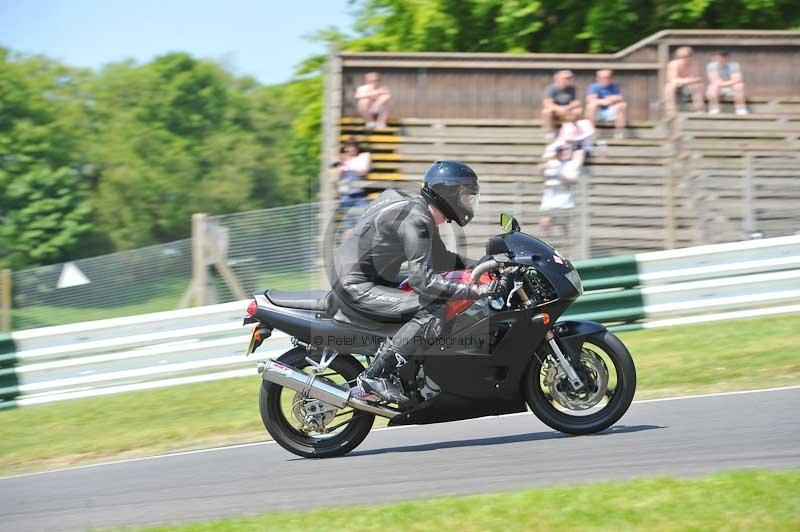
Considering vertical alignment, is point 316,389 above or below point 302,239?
below

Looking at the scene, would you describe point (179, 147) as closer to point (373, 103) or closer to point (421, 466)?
point (373, 103)

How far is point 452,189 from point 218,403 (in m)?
4.42

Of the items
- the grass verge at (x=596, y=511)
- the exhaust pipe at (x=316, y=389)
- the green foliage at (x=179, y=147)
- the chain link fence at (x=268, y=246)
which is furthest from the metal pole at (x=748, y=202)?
the green foliage at (x=179, y=147)

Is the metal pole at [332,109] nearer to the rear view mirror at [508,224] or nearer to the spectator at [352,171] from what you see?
the spectator at [352,171]

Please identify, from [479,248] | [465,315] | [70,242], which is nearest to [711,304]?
[479,248]

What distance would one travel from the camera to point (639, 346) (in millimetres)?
10383

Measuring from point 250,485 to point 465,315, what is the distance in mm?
1663

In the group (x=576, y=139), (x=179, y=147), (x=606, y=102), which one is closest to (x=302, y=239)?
(x=576, y=139)

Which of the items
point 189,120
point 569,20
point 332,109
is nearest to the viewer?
point 332,109

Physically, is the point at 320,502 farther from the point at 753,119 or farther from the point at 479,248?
the point at 753,119

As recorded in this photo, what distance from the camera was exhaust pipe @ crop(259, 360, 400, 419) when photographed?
6.89 meters

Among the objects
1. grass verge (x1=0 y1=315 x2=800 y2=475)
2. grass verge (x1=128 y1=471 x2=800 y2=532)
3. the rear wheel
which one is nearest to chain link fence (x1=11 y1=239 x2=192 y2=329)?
grass verge (x1=0 y1=315 x2=800 y2=475)

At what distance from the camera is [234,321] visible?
11.3 meters

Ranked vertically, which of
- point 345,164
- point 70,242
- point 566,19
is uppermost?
point 566,19
